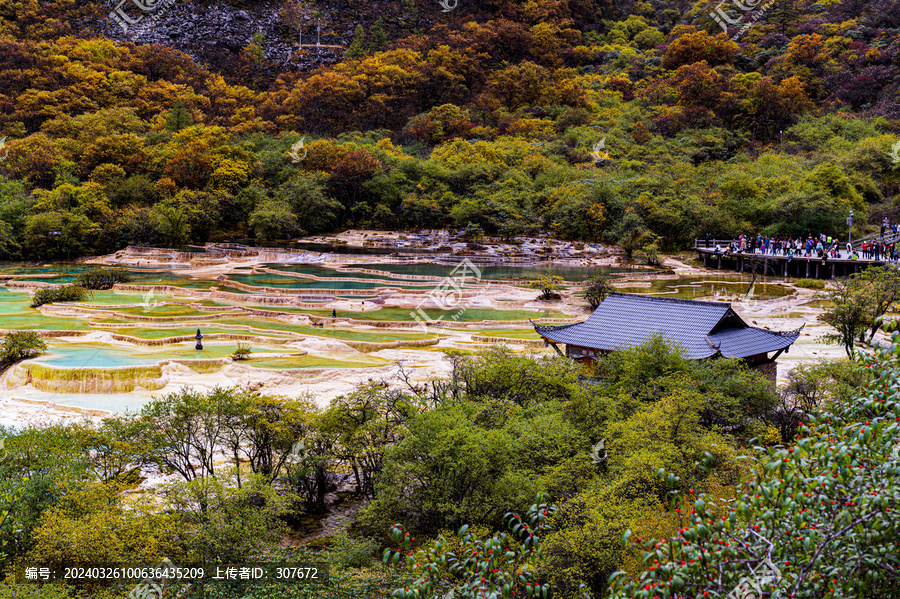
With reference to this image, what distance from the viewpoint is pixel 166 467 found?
16359mm

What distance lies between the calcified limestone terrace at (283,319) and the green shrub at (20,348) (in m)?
0.59

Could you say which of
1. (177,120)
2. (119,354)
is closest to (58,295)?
(119,354)

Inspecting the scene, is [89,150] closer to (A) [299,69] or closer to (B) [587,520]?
(A) [299,69]

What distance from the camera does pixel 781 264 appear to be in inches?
1874

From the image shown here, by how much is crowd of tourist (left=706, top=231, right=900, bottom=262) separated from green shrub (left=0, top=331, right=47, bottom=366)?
42.9m

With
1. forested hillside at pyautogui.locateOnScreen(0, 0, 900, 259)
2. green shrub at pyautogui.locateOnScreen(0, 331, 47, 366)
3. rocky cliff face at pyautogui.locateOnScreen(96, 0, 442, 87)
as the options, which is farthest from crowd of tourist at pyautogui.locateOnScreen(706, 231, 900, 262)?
rocky cliff face at pyautogui.locateOnScreen(96, 0, 442, 87)

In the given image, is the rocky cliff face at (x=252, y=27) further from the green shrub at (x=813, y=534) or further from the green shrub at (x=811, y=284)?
the green shrub at (x=813, y=534)

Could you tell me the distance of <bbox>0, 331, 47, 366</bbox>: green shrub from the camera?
80.9 ft

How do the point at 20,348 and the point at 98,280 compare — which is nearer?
the point at 20,348

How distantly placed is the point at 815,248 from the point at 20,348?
47947 mm

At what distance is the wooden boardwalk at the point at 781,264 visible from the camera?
44.1 meters

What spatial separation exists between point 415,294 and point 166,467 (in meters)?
24.3

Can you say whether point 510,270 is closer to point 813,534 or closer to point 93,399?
point 93,399

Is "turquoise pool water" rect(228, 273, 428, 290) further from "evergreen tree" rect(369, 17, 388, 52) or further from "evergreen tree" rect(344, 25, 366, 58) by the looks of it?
"evergreen tree" rect(369, 17, 388, 52)
